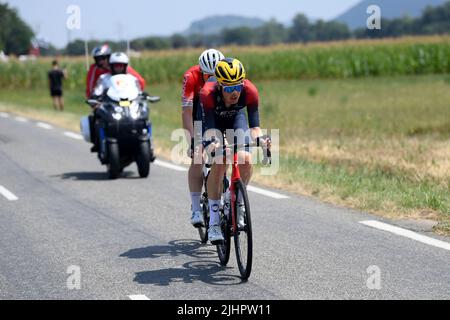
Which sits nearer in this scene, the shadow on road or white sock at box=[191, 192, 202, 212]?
white sock at box=[191, 192, 202, 212]

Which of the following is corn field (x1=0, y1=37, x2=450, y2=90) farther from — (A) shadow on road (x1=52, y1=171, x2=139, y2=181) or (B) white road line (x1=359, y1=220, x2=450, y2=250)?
(B) white road line (x1=359, y1=220, x2=450, y2=250)

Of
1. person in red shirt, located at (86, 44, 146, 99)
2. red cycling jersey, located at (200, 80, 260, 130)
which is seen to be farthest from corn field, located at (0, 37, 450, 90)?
red cycling jersey, located at (200, 80, 260, 130)

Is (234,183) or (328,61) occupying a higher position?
(234,183)

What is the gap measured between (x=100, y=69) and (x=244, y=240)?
7.77m

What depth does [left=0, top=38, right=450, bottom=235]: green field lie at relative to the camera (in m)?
11.4

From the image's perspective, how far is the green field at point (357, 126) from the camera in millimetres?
11406

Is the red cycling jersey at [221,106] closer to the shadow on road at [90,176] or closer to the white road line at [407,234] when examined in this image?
the white road line at [407,234]

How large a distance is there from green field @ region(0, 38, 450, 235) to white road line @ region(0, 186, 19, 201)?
346 cm

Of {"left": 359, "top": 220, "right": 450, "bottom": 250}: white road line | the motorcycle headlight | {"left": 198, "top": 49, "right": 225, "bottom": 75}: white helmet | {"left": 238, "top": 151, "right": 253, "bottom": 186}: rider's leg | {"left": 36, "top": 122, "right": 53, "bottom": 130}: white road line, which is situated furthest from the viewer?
{"left": 36, "top": 122, "right": 53, "bottom": 130}: white road line

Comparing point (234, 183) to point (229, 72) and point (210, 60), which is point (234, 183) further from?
point (210, 60)

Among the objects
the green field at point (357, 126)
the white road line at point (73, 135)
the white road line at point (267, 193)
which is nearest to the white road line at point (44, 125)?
the green field at point (357, 126)

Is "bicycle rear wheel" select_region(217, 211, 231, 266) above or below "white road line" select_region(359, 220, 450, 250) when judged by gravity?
above

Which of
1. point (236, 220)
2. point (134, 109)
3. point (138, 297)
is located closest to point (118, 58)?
point (134, 109)

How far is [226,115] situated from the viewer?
773 cm
